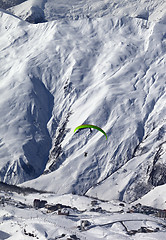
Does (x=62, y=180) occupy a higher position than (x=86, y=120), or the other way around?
(x=86, y=120)

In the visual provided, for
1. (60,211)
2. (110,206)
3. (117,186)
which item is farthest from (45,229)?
(117,186)

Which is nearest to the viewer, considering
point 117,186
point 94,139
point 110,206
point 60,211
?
point 60,211

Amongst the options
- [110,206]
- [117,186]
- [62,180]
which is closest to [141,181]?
[117,186]

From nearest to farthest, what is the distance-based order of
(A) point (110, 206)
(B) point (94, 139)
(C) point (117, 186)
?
1. (A) point (110, 206)
2. (C) point (117, 186)
3. (B) point (94, 139)

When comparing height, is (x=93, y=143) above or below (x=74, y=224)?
below

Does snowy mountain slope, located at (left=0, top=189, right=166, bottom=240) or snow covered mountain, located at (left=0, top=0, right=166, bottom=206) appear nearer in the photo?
snowy mountain slope, located at (left=0, top=189, right=166, bottom=240)

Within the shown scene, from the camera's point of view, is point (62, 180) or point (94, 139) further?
point (94, 139)

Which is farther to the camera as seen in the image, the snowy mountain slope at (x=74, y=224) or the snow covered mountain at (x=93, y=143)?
the snow covered mountain at (x=93, y=143)

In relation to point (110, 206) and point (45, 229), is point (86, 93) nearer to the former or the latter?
point (110, 206)

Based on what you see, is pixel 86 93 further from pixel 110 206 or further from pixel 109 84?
pixel 110 206

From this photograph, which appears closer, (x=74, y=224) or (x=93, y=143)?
(x=74, y=224)
